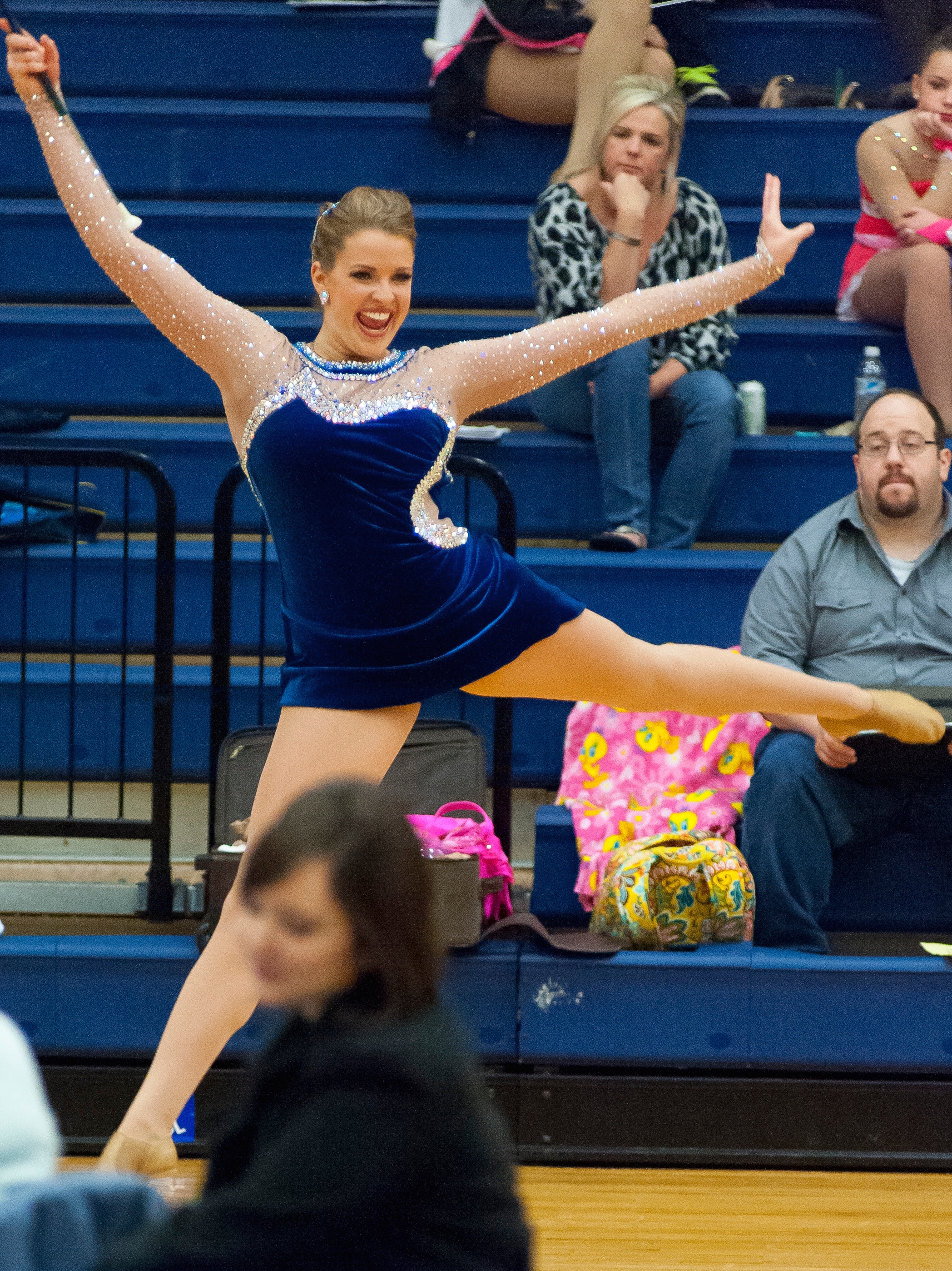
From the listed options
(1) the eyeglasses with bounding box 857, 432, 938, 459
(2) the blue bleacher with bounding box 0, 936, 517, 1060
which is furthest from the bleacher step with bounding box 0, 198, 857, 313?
(2) the blue bleacher with bounding box 0, 936, 517, 1060

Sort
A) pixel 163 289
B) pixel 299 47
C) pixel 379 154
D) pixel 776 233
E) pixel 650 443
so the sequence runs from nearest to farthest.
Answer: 1. pixel 163 289
2. pixel 776 233
3. pixel 650 443
4. pixel 379 154
5. pixel 299 47

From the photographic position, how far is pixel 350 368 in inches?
98.3

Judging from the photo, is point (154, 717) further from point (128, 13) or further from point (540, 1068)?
point (128, 13)

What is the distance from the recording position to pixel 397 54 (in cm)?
610

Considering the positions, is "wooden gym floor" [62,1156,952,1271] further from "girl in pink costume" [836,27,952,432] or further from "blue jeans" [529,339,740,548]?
"girl in pink costume" [836,27,952,432]

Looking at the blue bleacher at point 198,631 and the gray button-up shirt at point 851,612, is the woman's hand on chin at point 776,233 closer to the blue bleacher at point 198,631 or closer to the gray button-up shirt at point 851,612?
the gray button-up shirt at point 851,612

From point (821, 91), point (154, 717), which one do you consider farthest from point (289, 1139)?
point (821, 91)

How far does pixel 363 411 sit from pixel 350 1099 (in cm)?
137

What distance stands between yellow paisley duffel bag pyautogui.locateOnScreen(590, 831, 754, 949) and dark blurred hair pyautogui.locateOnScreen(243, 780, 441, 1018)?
2.19m

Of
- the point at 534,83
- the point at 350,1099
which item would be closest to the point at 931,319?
the point at 534,83

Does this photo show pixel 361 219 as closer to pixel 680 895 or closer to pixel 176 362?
pixel 680 895

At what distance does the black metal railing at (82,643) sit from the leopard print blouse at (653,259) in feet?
4.52

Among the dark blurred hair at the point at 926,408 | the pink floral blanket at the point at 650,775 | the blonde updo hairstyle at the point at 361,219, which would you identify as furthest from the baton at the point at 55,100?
the dark blurred hair at the point at 926,408

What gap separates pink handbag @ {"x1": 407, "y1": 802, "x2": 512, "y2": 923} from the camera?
3432 millimetres
